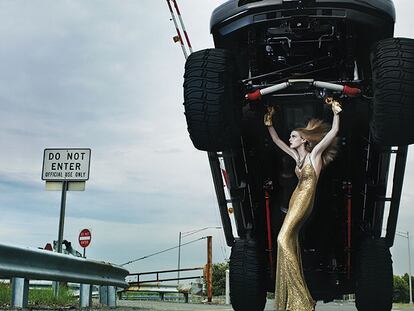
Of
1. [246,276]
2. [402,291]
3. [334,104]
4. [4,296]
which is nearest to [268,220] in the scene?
[246,276]

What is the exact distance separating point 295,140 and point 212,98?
116 centimetres

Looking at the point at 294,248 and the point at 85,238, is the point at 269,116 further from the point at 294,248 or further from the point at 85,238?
the point at 85,238

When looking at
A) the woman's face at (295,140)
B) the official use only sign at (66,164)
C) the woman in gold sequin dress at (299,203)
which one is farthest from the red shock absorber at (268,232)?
the official use only sign at (66,164)

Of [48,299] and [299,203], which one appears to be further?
[48,299]

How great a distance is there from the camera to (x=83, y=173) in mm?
11727

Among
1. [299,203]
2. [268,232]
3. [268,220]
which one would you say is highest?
[299,203]

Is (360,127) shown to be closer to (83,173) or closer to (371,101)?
(371,101)

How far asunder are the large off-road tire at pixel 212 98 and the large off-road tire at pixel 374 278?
1.91 meters

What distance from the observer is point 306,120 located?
5.46 metres

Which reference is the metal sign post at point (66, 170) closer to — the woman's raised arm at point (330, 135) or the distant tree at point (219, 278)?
the woman's raised arm at point (330, 135)

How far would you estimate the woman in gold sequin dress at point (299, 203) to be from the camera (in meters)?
5.42

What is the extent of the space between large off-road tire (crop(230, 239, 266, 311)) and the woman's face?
1135 mm

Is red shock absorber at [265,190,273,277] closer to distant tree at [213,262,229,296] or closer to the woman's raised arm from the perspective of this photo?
the woman's raised arm

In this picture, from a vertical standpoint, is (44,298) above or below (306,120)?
below
